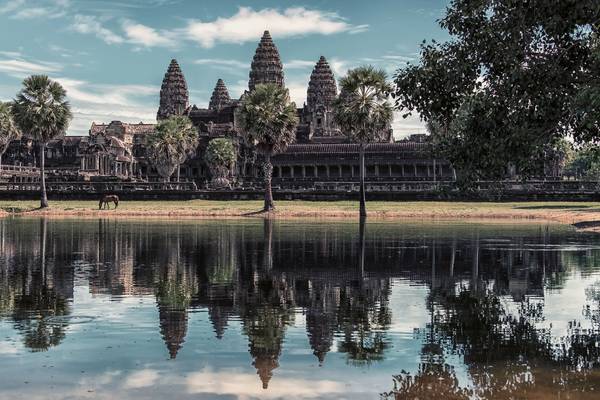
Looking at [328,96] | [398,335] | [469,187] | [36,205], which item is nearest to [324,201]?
[36,205]

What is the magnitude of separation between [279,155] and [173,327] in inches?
5350

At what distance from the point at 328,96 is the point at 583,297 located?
571ft

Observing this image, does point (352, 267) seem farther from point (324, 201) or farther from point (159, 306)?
point (324, 201)

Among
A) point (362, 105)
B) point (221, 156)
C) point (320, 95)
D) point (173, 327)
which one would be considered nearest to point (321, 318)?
point (173, 327)

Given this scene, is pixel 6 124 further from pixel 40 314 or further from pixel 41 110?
pixel 40 314

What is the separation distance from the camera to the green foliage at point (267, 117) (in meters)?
72.4

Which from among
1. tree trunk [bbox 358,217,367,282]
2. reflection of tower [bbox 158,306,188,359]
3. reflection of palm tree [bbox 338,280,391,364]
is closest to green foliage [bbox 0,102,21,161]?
tree trunk [bbox 358,217,367,282]

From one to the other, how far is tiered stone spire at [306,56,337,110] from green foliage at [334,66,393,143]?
400 ft

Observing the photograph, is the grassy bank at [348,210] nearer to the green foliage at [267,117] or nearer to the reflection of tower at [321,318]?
the green foliage at [267,117]

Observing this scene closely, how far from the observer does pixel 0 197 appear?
92438 millimetres

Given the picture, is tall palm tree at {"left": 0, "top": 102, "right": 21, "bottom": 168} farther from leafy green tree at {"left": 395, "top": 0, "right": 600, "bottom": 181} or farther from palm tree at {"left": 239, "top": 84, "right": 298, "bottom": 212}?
leafy green tree at {"left": 395, "top": 0, "right": 600, "bottom": 181}

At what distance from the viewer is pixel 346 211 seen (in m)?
73.7

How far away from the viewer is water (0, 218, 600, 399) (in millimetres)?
11844

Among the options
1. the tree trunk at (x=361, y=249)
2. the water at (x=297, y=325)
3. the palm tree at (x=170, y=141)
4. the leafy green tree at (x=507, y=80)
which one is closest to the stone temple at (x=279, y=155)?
the palm tree at (x=170, y=141)
